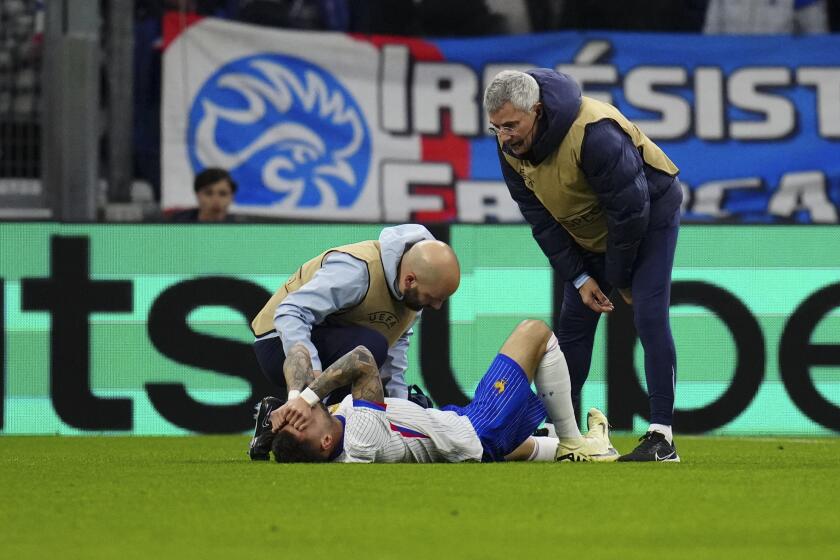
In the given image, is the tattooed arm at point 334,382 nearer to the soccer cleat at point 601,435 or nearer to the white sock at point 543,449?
the white sock at point 543,449

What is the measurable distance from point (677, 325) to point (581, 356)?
2.67 meters

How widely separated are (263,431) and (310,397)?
508 mm

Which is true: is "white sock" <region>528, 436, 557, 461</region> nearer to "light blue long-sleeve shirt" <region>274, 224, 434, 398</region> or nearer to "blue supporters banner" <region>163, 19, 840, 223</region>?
"light blue long-sleeve shirt" <region>274, 224, 434, 398</region>

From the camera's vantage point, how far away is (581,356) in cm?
645

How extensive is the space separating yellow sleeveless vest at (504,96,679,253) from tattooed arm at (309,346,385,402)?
947mm

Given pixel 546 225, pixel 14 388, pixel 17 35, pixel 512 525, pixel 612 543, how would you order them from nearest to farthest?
pixel 612 543 < pixel 512 525 < pixel 546 225 < pixel 14 388 < pixel 17 35

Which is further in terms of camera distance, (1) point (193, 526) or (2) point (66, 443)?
(2) point (66, 443)

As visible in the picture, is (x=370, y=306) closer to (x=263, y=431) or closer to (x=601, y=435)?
(x=263, y=431)

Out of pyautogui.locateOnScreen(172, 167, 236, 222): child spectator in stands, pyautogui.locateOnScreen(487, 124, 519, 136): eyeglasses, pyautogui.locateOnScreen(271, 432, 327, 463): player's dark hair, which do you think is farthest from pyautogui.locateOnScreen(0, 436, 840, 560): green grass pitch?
pyautogui.locateOnScreen(172, 167, 236, 222): child spectator in stands

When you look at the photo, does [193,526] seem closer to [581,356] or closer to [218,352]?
[581,356]

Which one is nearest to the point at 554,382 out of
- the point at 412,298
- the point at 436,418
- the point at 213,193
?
the point at 436,418

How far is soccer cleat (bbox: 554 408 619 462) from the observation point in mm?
6090

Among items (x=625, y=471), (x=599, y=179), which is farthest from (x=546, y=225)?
(x=625, y=471)

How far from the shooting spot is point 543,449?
616 cm
